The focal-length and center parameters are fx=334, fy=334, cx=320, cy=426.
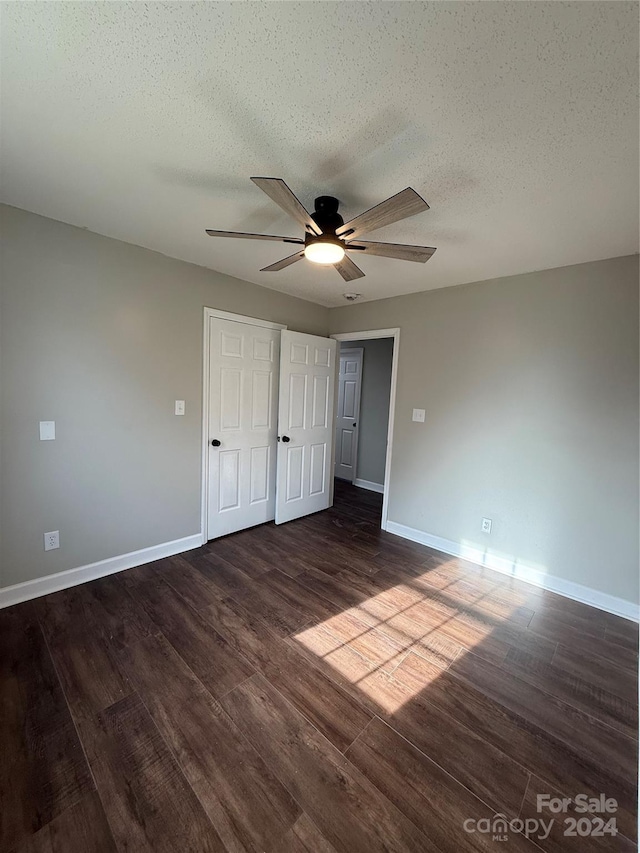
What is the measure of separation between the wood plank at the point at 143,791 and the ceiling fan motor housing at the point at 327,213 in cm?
244

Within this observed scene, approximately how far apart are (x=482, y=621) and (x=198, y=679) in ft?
5.83

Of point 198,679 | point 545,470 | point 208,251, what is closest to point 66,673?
point 198,679

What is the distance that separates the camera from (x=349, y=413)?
534 centimetres

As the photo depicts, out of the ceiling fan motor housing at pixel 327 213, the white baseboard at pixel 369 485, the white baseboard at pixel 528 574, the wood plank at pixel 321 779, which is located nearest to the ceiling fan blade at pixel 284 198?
the ceiling fan motor housing at pixel 327 213

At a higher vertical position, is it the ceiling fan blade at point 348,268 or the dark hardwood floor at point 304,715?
the ceiling fan blade at point 348,268

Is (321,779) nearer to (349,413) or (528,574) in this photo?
(528,574)

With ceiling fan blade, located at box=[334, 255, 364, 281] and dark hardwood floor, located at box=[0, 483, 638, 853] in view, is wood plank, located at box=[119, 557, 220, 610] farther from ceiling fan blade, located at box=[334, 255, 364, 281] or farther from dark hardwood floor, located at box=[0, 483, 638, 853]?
ceiling fan blade, located at box=[334, 255, 364, 281]

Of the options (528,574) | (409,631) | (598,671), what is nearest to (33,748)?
(409,631)

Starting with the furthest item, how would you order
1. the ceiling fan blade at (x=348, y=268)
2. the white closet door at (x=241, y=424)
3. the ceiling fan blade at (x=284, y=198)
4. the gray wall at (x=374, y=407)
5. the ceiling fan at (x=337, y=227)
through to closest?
the gray wall at (x=374, y=407) → the white closet door at (x=241, y=424) → the ceiling fan blade at (x=348, y=268) → the ceiling fan at (x=337, y=227) → the ceiling fan blade at (x=284, y=198)

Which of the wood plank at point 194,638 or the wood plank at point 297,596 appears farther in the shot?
the wood plank at point 297,596

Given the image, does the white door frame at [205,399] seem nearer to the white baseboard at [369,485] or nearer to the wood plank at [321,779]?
the wood plank at [321,779]

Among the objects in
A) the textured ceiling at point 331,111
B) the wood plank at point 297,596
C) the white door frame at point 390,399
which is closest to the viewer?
the textured ceiling at point 331,111

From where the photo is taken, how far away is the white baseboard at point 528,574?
7.76 ft

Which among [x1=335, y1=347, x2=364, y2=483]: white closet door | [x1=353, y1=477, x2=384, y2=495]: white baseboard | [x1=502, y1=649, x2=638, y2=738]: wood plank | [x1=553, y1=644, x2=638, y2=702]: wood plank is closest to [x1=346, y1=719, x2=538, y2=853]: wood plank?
[x1=502, y1=649, x2=638, y2=738]: wood plank
